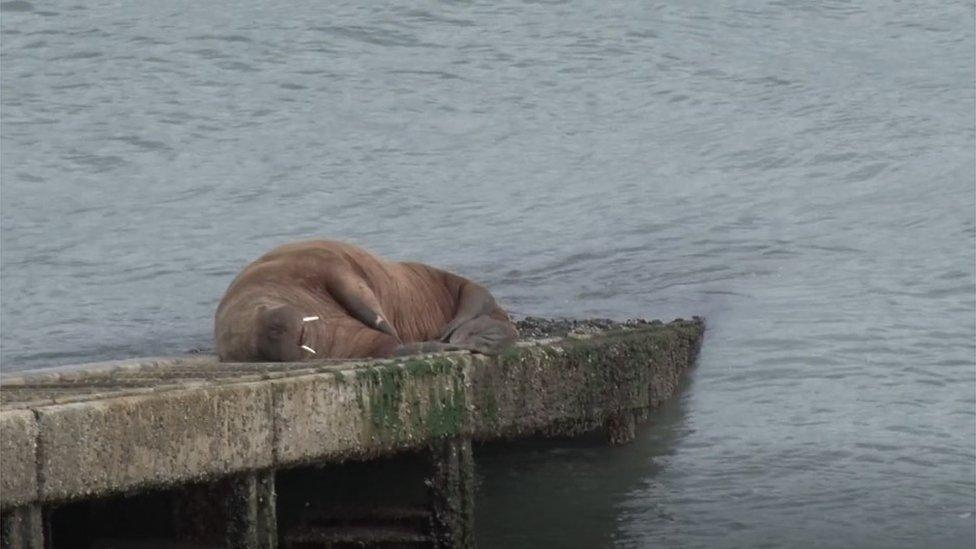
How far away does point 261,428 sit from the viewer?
5.90m

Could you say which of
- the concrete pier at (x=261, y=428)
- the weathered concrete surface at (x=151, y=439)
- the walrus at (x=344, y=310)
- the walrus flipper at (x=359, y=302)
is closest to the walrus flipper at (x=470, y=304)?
the walrus at (x=344, y=310)

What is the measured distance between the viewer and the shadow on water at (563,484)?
8.34 m

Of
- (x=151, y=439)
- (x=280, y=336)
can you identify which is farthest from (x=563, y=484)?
(x=151, y=439)

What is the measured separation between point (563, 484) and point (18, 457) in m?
4.64

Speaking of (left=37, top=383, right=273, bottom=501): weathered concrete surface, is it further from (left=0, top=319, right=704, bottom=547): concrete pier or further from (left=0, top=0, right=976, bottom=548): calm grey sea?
(left=0, top=0, right=976, bottom=548): calm grey sea

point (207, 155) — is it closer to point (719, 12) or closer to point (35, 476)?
point (719, 12)

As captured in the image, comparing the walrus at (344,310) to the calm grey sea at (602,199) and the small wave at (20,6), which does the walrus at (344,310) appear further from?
the small wave at (20,6)

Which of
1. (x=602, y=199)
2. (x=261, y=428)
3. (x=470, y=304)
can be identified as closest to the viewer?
(x=261, y=428)

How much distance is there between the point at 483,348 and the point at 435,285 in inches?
86.2

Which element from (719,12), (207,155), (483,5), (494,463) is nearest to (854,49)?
(719,12)

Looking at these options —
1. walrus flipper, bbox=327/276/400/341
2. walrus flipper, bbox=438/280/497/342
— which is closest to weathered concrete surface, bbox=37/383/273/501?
walrus flipper, bbox=327/276/400/341

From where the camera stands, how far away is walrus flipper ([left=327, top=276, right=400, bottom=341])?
26.6 ft

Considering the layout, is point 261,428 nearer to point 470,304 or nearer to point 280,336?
point 280,336

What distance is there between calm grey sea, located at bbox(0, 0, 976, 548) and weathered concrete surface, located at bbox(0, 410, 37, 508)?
3.35 m
